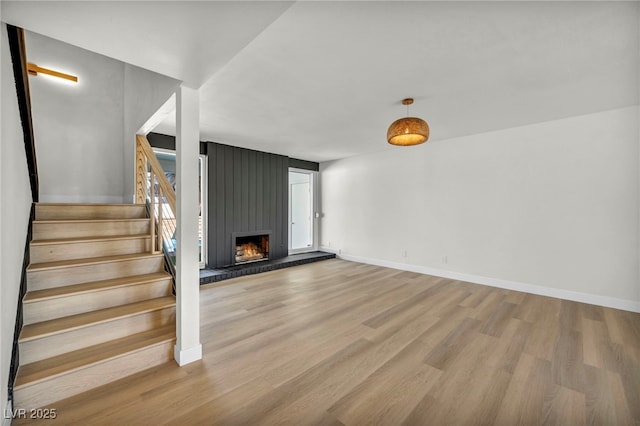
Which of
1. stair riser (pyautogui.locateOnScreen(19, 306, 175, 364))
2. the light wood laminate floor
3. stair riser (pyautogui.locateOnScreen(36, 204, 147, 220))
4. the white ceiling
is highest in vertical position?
the white ceiling

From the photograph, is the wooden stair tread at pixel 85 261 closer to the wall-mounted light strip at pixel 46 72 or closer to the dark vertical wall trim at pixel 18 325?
the dark vertical wall trim at pixel 18 325

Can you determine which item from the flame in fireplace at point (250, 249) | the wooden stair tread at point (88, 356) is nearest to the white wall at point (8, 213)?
the wooden stair tread at point (88, 356)

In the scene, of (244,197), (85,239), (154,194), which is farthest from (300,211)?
(85,239)

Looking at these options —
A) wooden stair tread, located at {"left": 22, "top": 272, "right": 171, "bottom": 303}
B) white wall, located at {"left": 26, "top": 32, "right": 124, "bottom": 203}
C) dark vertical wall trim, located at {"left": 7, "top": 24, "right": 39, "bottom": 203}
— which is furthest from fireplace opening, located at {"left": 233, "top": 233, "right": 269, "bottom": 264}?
dark vertical wall trim, located at {"left": 7, "top": 24, "right": 39, "bottom": 203}

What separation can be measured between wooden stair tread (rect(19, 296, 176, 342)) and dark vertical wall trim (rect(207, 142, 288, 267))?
2.53m

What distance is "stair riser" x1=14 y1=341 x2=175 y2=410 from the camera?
152cm

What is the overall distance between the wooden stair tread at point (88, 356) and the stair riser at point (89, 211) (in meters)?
1.66

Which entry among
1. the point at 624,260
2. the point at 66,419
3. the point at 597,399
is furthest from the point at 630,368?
the point at 66,419

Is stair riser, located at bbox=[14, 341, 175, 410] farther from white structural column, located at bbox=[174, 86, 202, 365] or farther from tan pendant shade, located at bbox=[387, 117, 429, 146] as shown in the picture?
tan pendant shade, located at bbox=[387, 117, 429, 146]

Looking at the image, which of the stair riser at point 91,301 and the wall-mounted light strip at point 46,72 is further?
the wall-mounted light strip at point 46,72

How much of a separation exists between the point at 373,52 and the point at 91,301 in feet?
9.81

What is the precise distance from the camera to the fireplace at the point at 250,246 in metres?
5.12

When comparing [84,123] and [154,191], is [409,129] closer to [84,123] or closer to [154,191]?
[154,191]

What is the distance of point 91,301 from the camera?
2.08 meters
